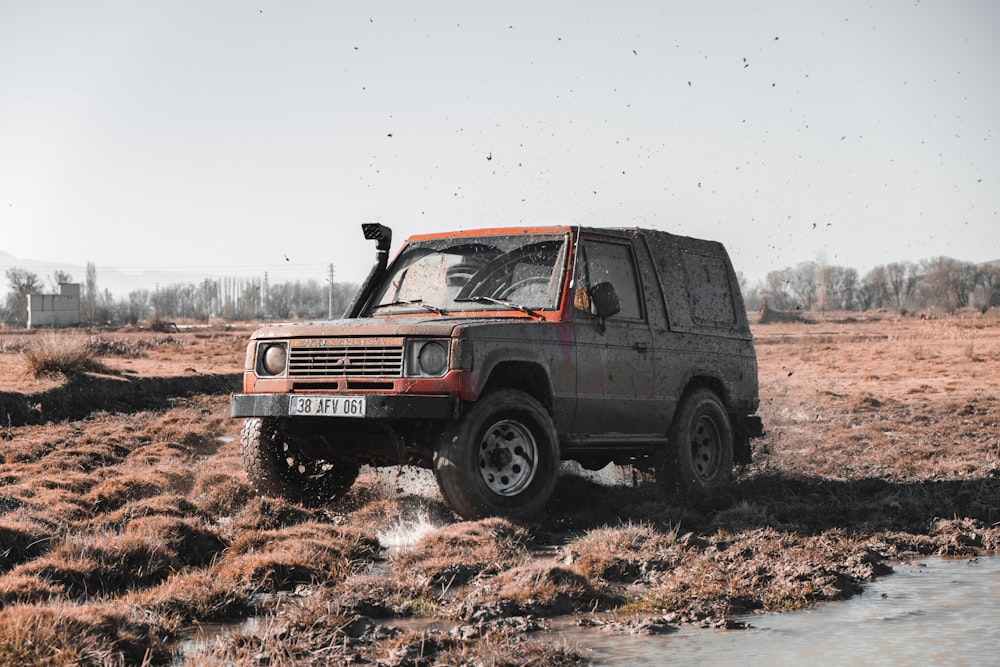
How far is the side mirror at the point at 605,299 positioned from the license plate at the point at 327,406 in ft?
6.40

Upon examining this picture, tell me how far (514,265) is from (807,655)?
14.7 feet

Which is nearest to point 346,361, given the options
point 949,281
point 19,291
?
point 19,291

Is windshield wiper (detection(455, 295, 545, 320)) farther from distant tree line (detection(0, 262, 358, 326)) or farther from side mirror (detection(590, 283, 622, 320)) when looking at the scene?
distant tree line (detection(0, 262, 358, 326))

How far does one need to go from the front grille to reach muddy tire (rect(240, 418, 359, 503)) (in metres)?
0.69

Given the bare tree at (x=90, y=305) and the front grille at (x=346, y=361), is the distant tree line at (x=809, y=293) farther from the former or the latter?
the front grille at (x=346, y=361)

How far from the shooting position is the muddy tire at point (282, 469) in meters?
8.56

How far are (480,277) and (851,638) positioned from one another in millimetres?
4343

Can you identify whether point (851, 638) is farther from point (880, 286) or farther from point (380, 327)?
point (880, 286)

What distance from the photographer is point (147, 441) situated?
14.7 metres

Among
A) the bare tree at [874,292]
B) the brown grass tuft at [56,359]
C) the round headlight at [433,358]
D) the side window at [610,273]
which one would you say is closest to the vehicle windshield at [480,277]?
the side window at [610,273]

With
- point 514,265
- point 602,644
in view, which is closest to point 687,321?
point 514,265

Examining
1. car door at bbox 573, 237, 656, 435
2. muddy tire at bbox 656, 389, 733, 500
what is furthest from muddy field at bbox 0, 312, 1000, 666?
car door at bbox 573, 237, 656, 435

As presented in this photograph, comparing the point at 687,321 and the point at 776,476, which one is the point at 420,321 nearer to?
the point at 687,321

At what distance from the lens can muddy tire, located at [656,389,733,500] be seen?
954cm
